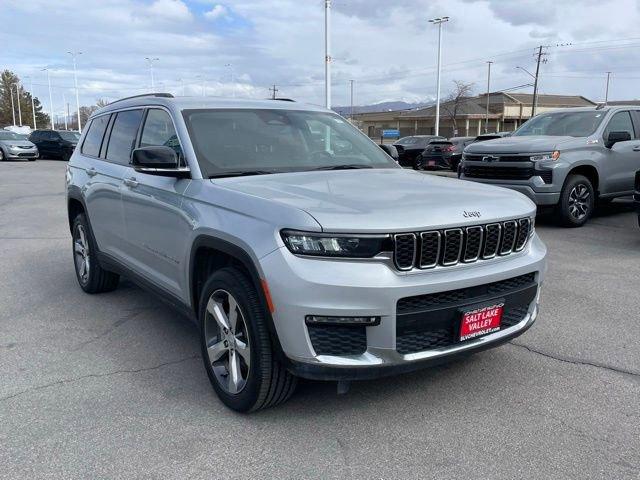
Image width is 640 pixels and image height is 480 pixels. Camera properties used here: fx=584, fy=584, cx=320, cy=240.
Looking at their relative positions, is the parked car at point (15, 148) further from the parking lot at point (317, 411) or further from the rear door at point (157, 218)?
the rear door at point (157, 218)

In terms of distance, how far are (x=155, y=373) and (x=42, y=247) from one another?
5231 millimetres

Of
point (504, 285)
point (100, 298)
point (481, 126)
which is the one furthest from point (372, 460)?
point (481, 126)

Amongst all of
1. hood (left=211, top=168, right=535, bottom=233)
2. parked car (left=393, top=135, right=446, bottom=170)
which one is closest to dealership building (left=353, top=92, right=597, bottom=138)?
parked car (left=393, top=135, right=446, bottom=170)

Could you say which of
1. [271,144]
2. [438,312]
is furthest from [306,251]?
[271,144]

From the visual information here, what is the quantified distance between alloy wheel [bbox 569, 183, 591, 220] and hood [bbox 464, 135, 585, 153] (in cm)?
79

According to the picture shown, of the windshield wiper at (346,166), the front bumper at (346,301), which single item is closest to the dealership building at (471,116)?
the windshield wiper at (346,166)

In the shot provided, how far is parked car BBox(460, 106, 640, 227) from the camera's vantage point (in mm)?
9070

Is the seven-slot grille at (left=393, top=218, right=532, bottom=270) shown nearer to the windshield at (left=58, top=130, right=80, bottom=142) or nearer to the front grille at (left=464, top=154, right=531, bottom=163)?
the front grille at (left=464, top=154, right=531, bottom=163)

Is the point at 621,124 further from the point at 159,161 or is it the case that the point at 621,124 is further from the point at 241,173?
the point at 159,161

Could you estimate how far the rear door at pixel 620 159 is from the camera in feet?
31.8

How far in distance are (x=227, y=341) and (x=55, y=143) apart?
109ft

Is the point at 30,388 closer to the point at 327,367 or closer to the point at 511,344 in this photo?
the point at 327,367

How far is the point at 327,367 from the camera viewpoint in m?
2.90

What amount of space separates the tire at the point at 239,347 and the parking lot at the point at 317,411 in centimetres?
15
